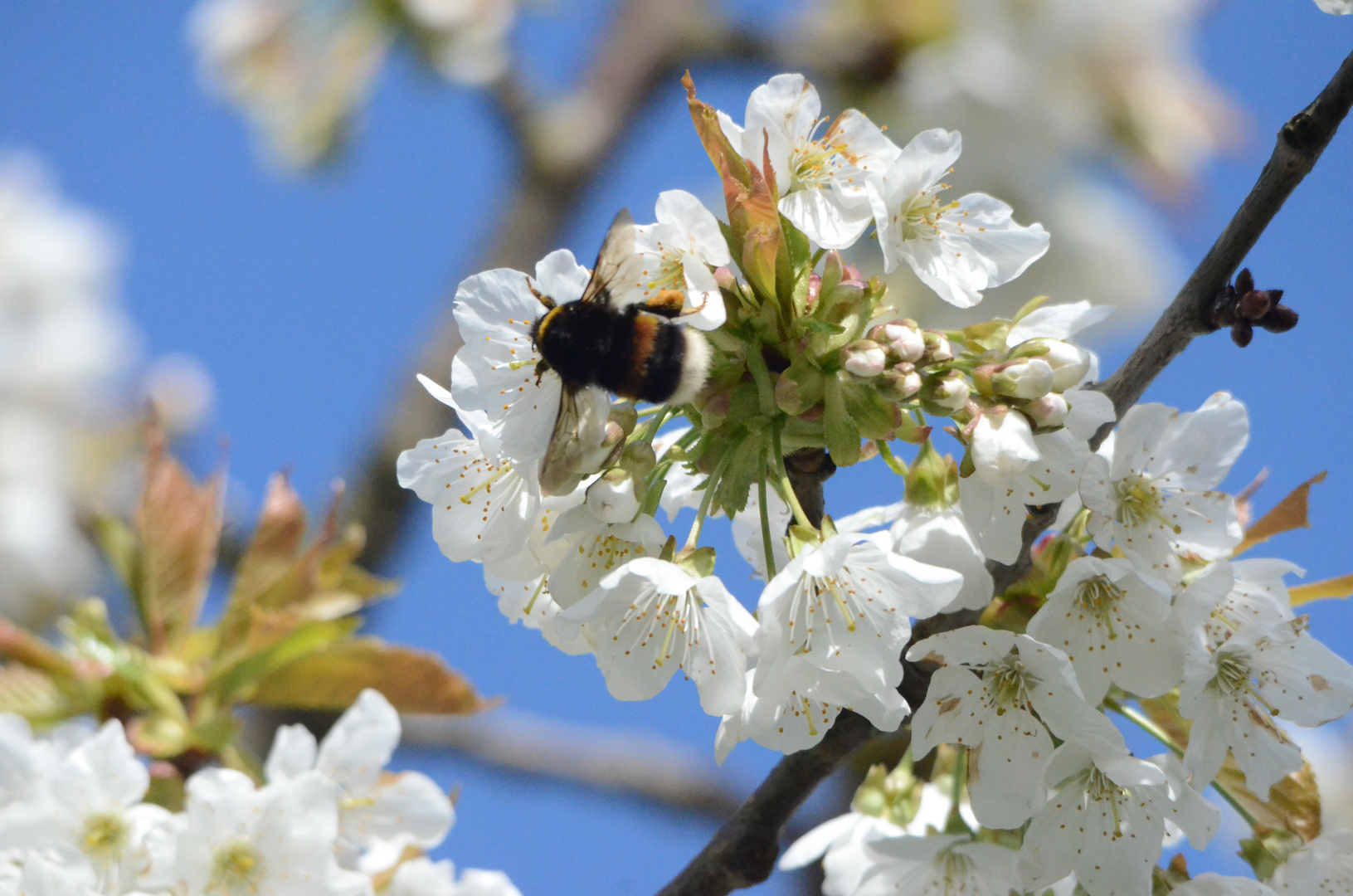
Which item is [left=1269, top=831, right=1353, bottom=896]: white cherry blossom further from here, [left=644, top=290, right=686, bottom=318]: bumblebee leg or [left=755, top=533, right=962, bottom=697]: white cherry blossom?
[left=644, top=290, right=686, bottom=318]: bumblebee leg

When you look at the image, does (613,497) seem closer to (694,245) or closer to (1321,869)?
(694,245)

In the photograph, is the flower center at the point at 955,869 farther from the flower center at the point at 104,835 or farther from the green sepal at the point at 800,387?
the flower center at the point at 104,835

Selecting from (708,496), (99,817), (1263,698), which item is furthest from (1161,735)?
(99,817)

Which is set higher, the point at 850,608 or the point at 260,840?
the point at 850,608

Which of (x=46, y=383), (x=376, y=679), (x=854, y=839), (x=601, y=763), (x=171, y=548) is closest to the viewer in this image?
(x=854, y=839)

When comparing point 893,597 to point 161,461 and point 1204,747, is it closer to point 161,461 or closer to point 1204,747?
point 1204,747

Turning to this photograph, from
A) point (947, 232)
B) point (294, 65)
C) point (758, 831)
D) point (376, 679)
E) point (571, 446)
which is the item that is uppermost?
point (294, 65)

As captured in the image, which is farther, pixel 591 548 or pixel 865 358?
pixel 591 548
